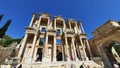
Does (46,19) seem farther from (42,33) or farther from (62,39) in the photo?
(62,39)

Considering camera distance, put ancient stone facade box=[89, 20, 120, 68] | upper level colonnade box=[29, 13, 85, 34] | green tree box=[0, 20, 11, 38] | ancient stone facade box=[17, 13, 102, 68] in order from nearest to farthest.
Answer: ancient stone facade box=[89, 20, 120, 68] → ancient stone facade box=[17, 13, 102, 68] → upper level colonnade box=[29, 13, 85, 34] → green tree box=[0, 20, 11, 38]

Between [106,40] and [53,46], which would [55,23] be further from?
[106,40]

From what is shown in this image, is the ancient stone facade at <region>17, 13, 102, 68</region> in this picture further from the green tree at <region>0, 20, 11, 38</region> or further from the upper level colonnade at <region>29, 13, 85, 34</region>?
the green tree at <region>0, 20, 11, 38</region>

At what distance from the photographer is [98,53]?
19.9 m

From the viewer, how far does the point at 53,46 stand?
2209 centimetres

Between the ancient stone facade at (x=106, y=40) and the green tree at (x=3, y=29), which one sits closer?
the ancient stone facade at (x=106, y=40)

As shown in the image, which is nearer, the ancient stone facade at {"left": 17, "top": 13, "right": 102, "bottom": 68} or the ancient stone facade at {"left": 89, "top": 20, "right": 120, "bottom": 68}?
the ancient stone facade at {"left": 89, "top": 20, "right": 120, "bottom": 68}

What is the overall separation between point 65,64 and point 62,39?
8693 millimetres

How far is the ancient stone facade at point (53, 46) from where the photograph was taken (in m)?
18.2

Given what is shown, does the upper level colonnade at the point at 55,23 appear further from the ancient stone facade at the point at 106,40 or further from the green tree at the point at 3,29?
the green tree at the point at 3,29

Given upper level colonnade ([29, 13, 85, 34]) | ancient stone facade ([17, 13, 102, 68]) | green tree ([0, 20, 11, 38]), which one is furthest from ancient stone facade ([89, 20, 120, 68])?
green tree ([0, 20, 11, 38])

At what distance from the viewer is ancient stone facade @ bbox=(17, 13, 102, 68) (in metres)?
18.2

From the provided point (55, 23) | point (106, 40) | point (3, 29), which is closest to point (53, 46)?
point (55, 23)

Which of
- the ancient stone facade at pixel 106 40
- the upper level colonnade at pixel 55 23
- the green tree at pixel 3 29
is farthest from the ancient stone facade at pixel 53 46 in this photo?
the green tree at pixel 3 29
